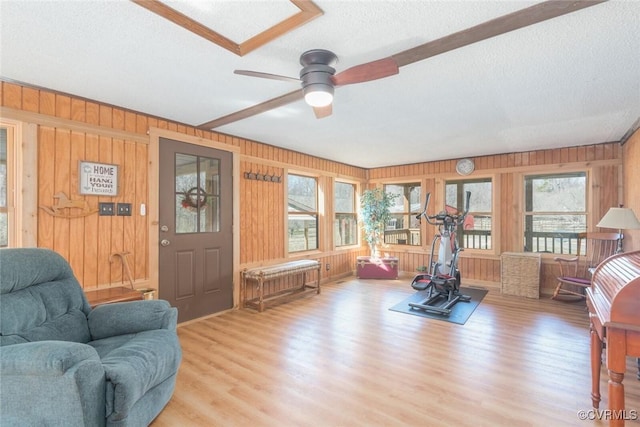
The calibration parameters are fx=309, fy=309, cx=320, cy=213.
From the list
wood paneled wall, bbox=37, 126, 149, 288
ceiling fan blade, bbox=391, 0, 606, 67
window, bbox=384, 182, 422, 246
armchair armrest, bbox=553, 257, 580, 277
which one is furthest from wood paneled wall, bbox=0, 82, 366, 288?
armchair armrest, bbox=553, 257, 580, 277

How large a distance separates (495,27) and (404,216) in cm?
501

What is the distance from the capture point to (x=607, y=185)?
4.54 m

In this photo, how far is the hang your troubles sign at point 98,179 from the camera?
288cm

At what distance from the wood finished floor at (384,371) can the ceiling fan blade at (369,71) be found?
2.14 meters

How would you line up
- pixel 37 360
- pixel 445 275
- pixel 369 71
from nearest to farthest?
pixel 37 360 < pixel 369 71 < pixel 445 275

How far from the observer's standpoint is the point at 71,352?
147 cm

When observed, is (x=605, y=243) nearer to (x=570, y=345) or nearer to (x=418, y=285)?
(x=570, y=345)

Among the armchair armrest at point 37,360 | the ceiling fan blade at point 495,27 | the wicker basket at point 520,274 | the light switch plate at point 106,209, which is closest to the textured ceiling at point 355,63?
the ceiling fan blade at point 495,27

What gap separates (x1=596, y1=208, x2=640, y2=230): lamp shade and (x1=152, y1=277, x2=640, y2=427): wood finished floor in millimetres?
1170

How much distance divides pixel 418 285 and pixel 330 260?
1.83m

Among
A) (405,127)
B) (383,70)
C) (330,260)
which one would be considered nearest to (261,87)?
(383,70)

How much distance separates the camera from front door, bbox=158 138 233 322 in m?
3.51

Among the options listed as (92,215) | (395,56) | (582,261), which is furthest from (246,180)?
(582,261)

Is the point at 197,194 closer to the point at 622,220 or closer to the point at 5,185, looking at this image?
the point at 5,185
